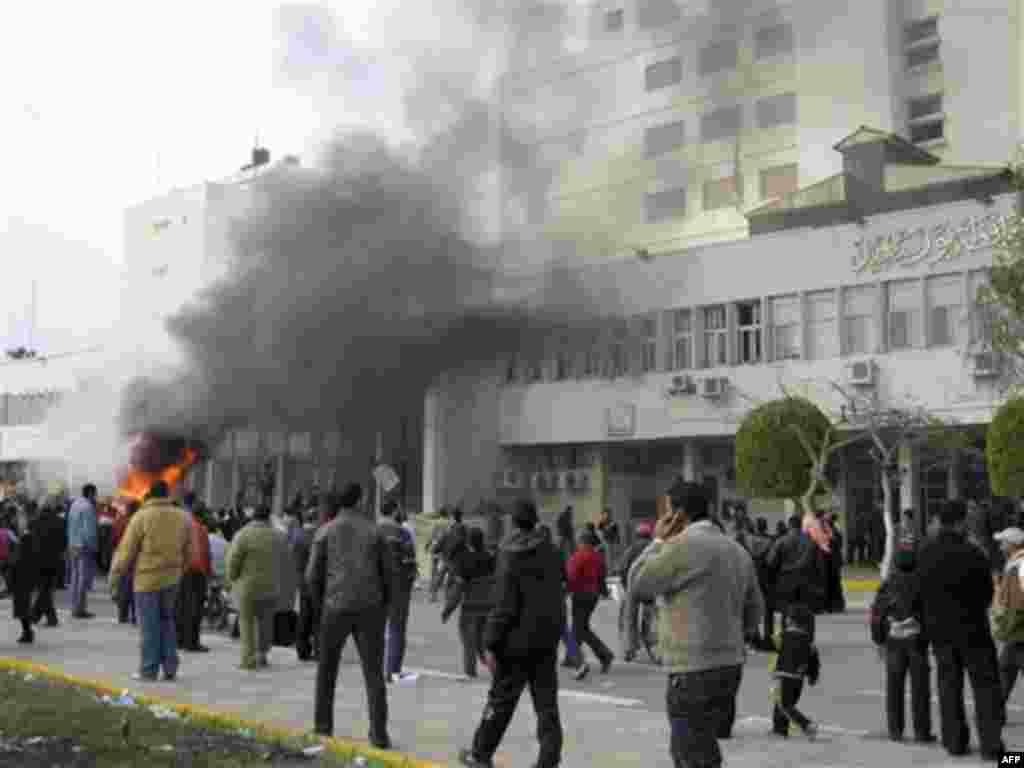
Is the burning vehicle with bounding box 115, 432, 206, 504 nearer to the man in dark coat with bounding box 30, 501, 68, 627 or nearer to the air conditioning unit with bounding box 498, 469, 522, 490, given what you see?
the air conditioning unit with bounding box 498, 469, 522, 490

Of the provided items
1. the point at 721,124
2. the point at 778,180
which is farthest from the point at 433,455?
the point at 778,180

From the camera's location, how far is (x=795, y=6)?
29188 millimetres

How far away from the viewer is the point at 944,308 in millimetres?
28391

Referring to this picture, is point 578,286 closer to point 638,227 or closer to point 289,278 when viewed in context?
point 638,227

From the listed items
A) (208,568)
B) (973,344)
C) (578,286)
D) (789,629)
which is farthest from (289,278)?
(789,629)

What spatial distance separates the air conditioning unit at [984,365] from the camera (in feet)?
87.6

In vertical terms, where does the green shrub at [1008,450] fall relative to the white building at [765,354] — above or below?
below

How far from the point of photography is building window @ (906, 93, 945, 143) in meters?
40.1

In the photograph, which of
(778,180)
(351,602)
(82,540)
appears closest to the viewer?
(351,602)

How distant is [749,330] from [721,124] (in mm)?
10007

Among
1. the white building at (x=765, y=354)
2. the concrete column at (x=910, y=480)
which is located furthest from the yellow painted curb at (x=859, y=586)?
the white building at (x=765, y=354)

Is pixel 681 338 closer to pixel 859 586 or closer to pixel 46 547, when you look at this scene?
pixel 859 586

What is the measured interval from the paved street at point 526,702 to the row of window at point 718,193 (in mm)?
23011

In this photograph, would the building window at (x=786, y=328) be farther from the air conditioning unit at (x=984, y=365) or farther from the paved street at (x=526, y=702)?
the paved street at (x=526, y=702)
